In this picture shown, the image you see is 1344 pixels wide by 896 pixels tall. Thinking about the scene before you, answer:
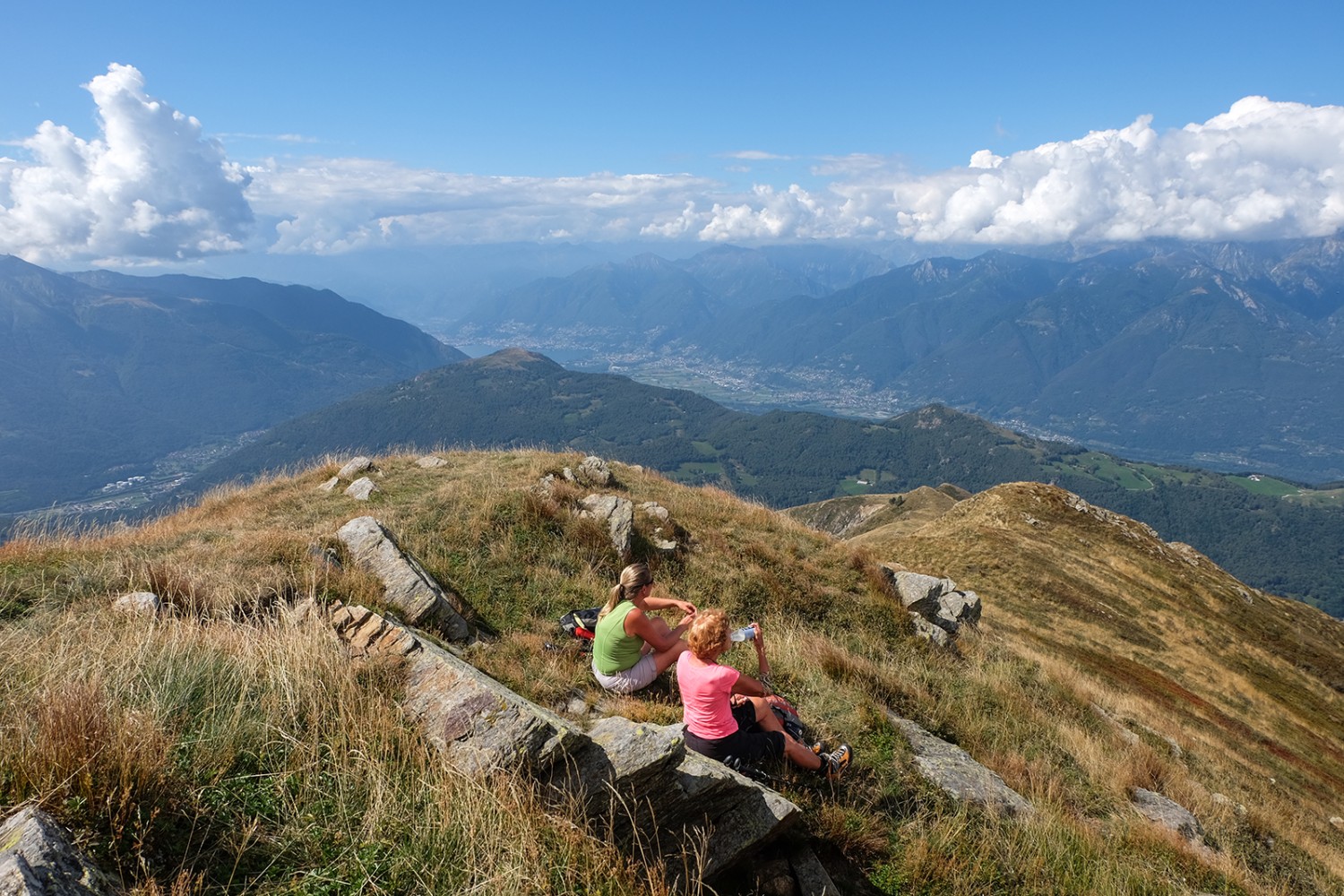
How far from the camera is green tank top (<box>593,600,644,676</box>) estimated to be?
777cm

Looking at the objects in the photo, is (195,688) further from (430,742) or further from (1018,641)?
(1018,641)

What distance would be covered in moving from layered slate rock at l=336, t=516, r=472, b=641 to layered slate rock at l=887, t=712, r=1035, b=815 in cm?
609

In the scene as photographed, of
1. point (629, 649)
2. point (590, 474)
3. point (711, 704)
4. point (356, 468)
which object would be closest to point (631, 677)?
point (629, 649)

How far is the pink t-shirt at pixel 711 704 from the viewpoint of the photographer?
252 inches

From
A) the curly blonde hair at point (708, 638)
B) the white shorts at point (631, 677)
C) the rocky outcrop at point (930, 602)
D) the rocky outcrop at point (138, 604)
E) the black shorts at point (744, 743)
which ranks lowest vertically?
the rocky outcrop at point (930, 602)

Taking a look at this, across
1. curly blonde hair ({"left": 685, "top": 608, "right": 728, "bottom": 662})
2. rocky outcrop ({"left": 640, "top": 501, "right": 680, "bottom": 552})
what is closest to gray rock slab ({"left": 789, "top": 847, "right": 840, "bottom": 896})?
curly blonde hair ({"left": 685, "top": 608, "right": 728, "bottom": 662})

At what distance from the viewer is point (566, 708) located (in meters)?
7.09

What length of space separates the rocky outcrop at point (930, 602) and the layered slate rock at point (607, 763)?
34.6 ft

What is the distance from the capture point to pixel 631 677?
7.81 metres

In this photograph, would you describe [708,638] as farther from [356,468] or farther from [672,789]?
[356,468]

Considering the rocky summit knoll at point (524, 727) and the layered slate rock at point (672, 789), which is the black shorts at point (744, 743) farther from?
the layered slate rock at point (672, 789)

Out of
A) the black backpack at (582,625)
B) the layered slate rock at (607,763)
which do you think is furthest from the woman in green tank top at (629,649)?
the layered slate rock at (607,763)

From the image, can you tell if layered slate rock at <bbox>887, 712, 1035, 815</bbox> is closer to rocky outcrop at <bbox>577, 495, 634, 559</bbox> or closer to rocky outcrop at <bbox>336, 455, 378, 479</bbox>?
rocky outcrop at <bbox>577, 495, 634, 559</bbox>

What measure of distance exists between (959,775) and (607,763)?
511 cm
